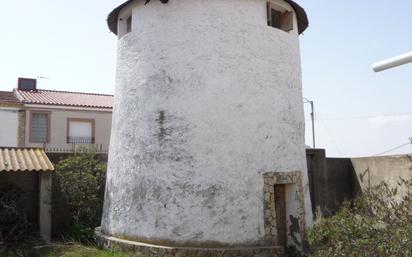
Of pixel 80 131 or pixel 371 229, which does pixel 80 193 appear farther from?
pixel 80 131

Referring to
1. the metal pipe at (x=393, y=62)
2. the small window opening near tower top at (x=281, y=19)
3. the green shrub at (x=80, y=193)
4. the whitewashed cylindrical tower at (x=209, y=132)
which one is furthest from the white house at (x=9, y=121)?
the metal pipe at (x=393, y=62)

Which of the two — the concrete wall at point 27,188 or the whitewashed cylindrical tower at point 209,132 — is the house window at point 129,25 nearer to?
the whitewashed cylindrical tower at point 209,132

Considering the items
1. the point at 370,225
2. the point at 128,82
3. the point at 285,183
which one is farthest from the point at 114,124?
the point at 370,225

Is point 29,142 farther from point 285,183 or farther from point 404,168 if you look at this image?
point 404,168

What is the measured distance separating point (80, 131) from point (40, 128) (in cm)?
200

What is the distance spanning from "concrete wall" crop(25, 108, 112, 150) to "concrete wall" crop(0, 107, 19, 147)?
52cm

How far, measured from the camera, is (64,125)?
21.5m

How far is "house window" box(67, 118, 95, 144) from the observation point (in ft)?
71.2

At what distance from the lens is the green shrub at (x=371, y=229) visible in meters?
4.52

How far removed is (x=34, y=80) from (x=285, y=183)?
18.3 metres

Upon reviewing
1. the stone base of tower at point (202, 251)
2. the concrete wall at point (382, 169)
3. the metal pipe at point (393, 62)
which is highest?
the metal pipe at point (393, 62)

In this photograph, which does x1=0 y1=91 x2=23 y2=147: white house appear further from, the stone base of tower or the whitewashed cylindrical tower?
the stone base of tower

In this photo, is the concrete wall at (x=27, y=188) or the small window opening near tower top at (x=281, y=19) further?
the concrete wall at (x=27, y=188)

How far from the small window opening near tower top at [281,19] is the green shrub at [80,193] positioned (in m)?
6.51
